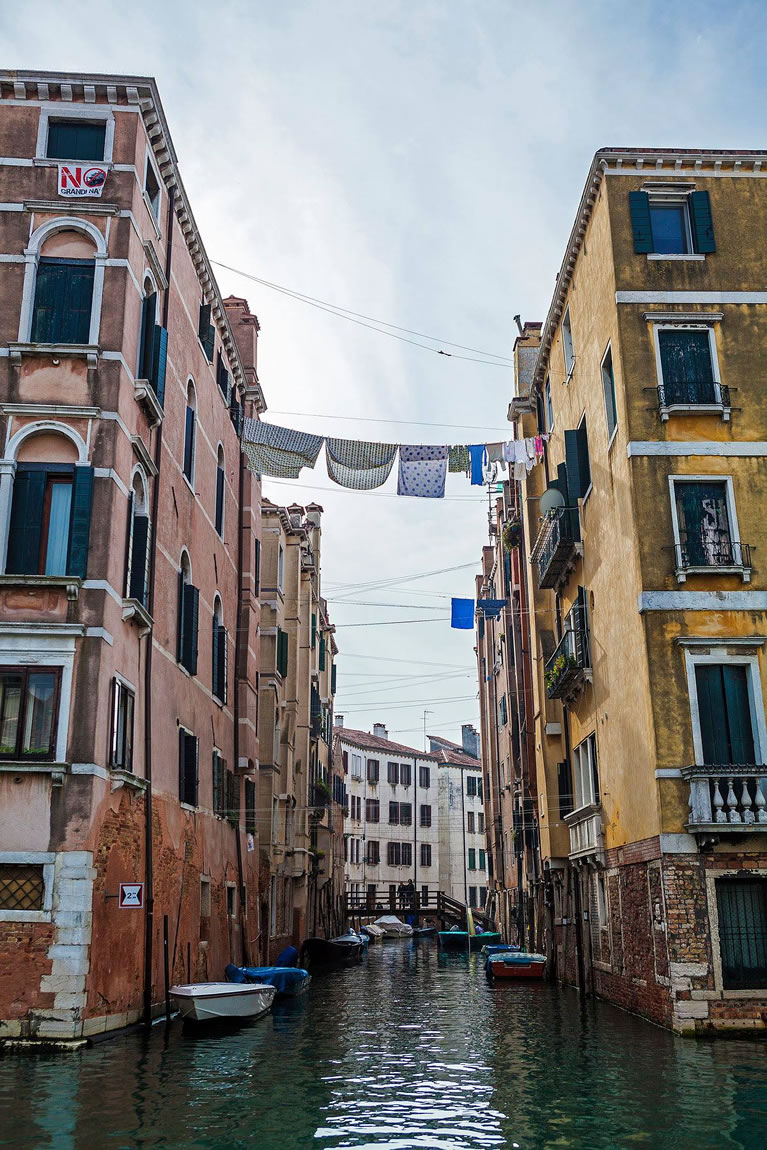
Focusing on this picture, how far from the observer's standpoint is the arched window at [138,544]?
18688 millimetres

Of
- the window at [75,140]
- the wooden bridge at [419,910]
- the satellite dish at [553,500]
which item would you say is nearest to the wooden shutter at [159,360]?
the window at [75,140]

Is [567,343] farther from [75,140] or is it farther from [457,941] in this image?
[457,941]

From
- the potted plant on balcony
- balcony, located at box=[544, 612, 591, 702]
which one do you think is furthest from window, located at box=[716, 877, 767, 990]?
the potted plant on balcony

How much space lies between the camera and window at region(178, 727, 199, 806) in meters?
22.3

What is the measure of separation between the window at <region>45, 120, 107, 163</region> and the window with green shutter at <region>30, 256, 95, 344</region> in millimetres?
2301

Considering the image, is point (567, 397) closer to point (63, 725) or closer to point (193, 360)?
point (193, 360)

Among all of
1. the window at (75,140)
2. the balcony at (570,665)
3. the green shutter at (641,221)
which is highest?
the window at (75,140)

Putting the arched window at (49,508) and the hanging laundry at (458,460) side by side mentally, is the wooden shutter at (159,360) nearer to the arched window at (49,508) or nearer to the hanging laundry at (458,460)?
the arched window at (49,508)

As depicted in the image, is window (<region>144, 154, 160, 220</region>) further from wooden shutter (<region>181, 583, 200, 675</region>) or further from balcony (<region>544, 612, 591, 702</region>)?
balcony (<region>544, 612, 591, 702</region>)

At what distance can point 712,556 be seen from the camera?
19031 millimetres

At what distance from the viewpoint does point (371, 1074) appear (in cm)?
1416

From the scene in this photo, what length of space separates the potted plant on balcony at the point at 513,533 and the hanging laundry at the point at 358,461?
13473mm

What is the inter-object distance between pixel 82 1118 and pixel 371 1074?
14.3 ft

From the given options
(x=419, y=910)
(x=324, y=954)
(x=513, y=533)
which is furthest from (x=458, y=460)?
(x=419, y=910)
